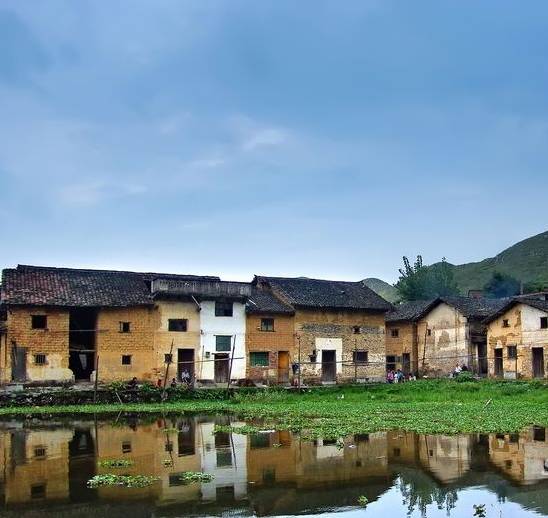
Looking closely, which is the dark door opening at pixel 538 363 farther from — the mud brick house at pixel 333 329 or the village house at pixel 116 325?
the village house at pixel 116 325

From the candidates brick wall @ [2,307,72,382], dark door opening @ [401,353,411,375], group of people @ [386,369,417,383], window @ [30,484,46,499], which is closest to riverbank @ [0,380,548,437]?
brick wall @ [2,307,72,382]

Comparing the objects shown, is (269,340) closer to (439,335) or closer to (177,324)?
(177,324)

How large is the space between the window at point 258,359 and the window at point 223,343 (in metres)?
1.78

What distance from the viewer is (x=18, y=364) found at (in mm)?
42406

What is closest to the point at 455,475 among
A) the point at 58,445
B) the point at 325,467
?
the point at 325,467

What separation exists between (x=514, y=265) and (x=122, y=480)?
11125cm

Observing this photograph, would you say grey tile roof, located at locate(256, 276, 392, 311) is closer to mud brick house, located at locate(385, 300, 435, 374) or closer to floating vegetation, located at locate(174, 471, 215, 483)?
mud brick house, located at locate(385, 300, 435, 374)

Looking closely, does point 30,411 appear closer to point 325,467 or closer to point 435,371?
point 325,467

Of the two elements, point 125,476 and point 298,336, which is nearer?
point 125,476

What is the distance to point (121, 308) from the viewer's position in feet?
151

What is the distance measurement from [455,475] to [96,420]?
63.0 feet

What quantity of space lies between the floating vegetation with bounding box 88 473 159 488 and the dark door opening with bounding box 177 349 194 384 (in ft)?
104

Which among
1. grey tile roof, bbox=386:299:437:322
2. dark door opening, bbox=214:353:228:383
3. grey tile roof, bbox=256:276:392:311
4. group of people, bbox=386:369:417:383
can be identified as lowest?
group of people, bbox=386:369:417:383

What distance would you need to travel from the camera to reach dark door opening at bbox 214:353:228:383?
4891 centimetres
